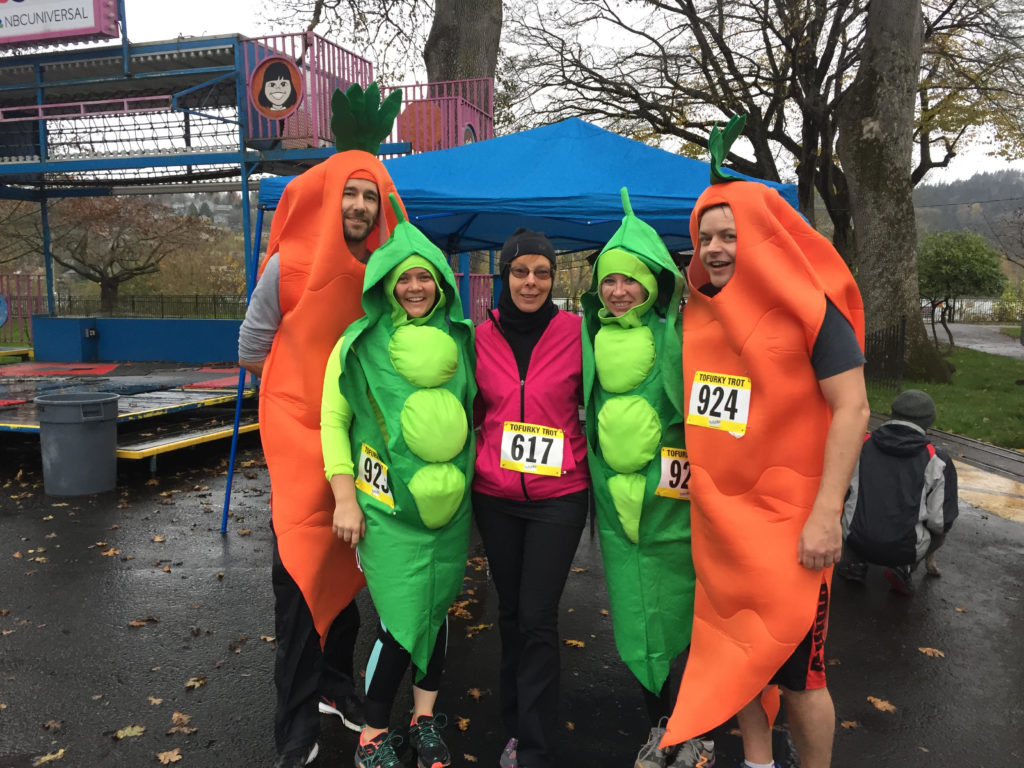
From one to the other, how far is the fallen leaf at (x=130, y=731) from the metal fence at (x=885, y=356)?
1282cm

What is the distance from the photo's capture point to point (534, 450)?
8.13 ft

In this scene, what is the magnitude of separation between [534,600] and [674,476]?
635 millimetres

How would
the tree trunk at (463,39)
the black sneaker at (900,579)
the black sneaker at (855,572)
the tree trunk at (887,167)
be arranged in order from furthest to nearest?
the tree trunk at (887,167), the tree trunk at (463,39), the black sneaker at (855,572), the black sneaker at (900,579)

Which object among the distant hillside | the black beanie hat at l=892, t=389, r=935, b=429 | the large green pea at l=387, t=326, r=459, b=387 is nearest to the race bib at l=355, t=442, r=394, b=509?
the large green pea at l=387, t=326, r=459, b=387

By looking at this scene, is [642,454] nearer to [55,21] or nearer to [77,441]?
[77,441]

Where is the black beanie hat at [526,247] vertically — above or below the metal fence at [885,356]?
above

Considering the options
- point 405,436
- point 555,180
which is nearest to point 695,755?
point 405,436

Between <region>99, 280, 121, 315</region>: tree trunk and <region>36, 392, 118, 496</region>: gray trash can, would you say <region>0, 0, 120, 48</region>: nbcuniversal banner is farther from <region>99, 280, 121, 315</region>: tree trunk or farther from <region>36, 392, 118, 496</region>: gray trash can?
<region>99, 280, 121, 315</region>: tree trunk

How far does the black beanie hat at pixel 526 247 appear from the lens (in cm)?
253

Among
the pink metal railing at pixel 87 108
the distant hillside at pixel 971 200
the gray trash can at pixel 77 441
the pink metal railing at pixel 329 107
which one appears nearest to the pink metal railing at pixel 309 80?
the pink metal railing at pixel 329 107

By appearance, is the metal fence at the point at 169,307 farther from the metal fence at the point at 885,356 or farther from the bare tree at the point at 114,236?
the metal fence at the point at 885,356

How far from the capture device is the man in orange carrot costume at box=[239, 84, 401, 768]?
2.65m

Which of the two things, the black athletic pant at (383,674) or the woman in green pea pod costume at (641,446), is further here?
the black athletic pant at (383,674)

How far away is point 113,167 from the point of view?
12.1m
